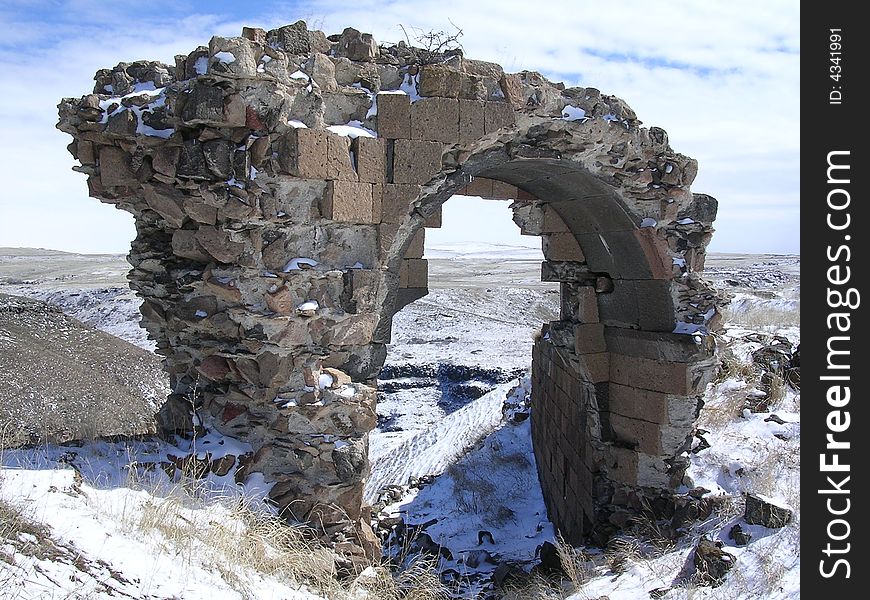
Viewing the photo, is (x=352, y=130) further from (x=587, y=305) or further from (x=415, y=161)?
(x=587, y=305)

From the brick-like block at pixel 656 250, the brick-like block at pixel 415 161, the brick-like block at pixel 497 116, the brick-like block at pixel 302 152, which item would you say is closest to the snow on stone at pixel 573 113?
the brick-like block at pixel 497 116

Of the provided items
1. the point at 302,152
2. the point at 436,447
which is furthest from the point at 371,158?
the point at 436,447

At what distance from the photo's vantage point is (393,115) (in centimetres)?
492

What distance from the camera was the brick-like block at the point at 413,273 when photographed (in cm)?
780

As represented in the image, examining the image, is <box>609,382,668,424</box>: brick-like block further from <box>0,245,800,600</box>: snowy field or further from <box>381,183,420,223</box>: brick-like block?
<box>381,183,420,223</box>: brick-like block

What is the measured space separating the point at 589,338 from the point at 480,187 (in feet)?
6.49

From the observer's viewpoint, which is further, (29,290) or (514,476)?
(29,290)

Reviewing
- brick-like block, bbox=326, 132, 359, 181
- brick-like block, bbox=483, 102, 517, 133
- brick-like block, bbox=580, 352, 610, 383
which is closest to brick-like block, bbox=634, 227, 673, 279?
brick-like block, bbox=580, 352, 610, 383

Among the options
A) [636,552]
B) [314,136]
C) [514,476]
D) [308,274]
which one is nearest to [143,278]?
[308,274]

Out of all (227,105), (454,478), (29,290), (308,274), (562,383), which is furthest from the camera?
(29,290)

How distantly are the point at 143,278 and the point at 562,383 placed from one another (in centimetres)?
490

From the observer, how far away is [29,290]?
72.6ft
